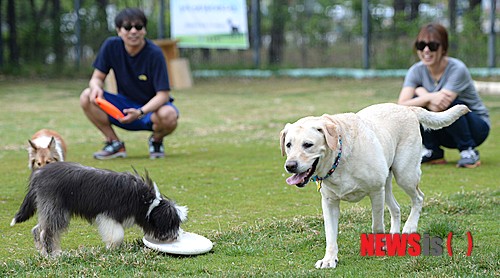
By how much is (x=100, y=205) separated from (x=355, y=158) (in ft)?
4.91

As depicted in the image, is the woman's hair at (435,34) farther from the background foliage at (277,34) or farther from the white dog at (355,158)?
the background foliage at (277,34)

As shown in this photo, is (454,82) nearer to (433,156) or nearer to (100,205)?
(433,156)

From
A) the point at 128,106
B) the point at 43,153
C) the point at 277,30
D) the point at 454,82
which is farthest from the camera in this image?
the point at 277,30

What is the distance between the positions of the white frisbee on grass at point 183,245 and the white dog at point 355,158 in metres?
0.71

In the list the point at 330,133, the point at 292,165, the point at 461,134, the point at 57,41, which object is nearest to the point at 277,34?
the point at 57,41

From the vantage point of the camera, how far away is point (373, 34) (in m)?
19.9

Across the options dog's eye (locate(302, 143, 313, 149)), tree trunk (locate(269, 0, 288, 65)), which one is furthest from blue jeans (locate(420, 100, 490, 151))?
tree trunk (locate(269, 0, 288, 65))

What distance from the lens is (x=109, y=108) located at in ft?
27.0

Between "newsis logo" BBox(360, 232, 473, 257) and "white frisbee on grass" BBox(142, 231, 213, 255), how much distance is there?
0.92 m

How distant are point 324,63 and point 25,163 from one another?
516 inches

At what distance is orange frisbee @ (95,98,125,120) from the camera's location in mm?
8211

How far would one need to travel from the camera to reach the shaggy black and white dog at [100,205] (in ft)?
15.3

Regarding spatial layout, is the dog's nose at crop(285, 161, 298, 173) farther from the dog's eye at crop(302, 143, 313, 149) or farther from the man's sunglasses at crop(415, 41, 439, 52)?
the man's sunglasses at crop(415, 41, 439, 52)

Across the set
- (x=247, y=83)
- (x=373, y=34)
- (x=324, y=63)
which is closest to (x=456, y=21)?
(x=373, y=34)
